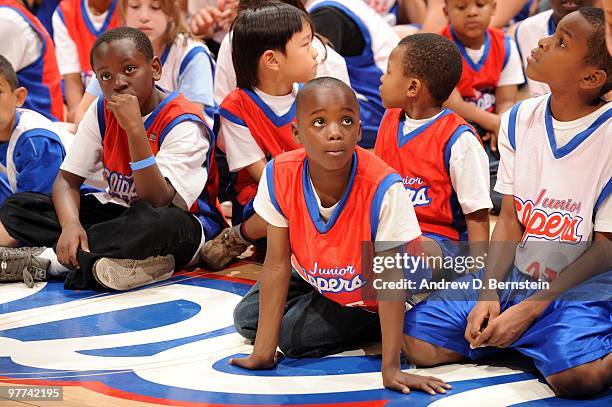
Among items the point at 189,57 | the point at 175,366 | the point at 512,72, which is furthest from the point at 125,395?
the point at 512,72

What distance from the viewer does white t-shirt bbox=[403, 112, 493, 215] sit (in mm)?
2611

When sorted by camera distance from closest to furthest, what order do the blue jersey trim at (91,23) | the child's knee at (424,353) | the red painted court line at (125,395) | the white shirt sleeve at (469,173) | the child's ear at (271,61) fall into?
1. the red painted court line at (125,395)
2. the child's knee at (424,353)
3. the white shirt sleeve at (469,173)
4. the child's ear at (271,61)
5. the blue jersey trim at (91,23)

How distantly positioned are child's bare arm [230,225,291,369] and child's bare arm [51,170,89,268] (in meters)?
0.88

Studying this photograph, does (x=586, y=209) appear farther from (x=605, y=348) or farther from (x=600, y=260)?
(x=605, y=348)

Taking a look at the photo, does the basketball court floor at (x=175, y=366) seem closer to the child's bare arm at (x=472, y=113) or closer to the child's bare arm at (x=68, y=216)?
the child's bare arm at (x=68, y=216)

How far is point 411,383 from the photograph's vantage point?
2107mm

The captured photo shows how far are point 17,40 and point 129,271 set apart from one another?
1429mm

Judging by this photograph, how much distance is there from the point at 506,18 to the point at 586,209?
8.31 feet

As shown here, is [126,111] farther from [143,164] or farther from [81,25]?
[81,25]

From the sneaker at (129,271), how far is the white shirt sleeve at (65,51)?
65.2 inches

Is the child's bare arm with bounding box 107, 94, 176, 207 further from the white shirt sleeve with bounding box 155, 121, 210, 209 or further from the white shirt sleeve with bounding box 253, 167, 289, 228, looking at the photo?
the white shirt sleeve with bounding box 253, 167, 289, 228

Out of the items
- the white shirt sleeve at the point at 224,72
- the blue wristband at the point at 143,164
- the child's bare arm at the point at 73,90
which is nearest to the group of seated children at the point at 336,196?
the blue wristband at the point at 143,164

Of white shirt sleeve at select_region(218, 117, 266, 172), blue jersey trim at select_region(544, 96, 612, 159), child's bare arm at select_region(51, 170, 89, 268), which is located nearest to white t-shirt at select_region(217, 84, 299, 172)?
white shirt sleeve at select_region(218, 117, 266, 172)

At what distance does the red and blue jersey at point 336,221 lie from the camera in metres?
2.23
